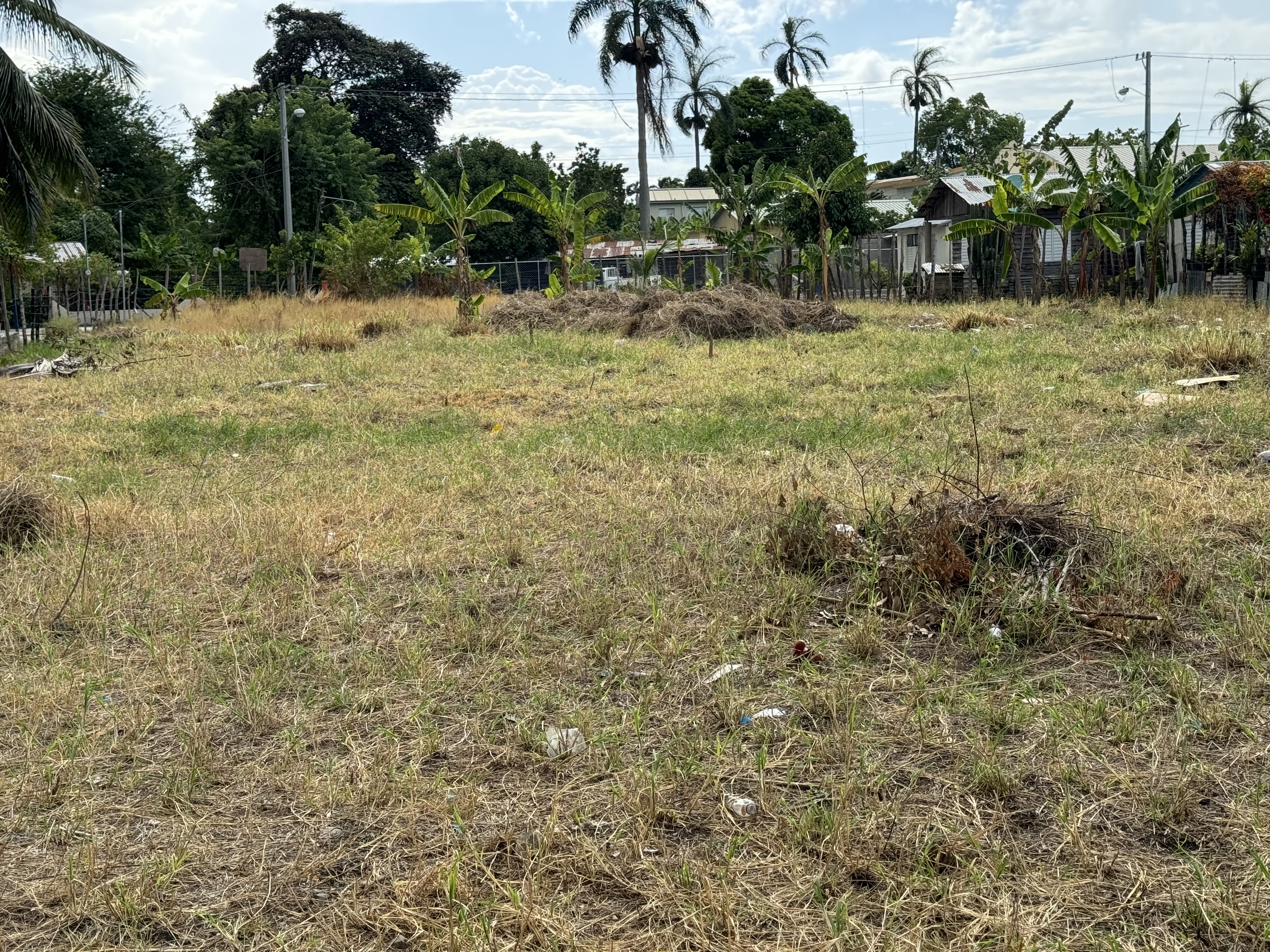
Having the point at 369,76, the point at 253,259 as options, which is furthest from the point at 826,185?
the point at 369,76

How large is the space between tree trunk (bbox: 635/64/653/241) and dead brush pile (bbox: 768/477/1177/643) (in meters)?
31.6

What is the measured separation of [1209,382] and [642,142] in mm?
29454

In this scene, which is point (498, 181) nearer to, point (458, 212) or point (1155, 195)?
point (458, 212)

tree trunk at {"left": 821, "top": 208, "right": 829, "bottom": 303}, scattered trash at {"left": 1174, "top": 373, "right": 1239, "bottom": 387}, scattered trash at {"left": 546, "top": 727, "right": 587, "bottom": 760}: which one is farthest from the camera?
tree trunk at {"left": 821, "top": 208, "right": 829, "bottom": 303}

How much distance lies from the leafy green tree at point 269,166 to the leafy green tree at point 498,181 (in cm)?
918

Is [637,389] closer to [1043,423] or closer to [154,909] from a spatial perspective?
[1043,423]

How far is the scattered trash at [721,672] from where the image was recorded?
12.2 feet

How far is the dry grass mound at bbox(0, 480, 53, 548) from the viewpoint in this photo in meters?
5.61

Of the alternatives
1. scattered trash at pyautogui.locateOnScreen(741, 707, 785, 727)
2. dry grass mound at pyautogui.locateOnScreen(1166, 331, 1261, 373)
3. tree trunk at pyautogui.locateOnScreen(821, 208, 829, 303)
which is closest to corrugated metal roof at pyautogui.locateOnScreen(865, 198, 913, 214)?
tree trunk at pyautogui.locateOnScreen(821, 208, 829, 303)

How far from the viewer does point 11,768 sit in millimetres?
3205

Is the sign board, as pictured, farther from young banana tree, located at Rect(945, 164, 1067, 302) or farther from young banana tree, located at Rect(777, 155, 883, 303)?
young banana tree, located at Rect(945, 164, 1067, 302)

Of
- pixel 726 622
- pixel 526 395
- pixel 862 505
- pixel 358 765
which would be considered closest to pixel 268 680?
pixel 358 765

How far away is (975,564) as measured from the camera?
4.33 m

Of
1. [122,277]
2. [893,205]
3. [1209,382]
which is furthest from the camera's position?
[893,205]
